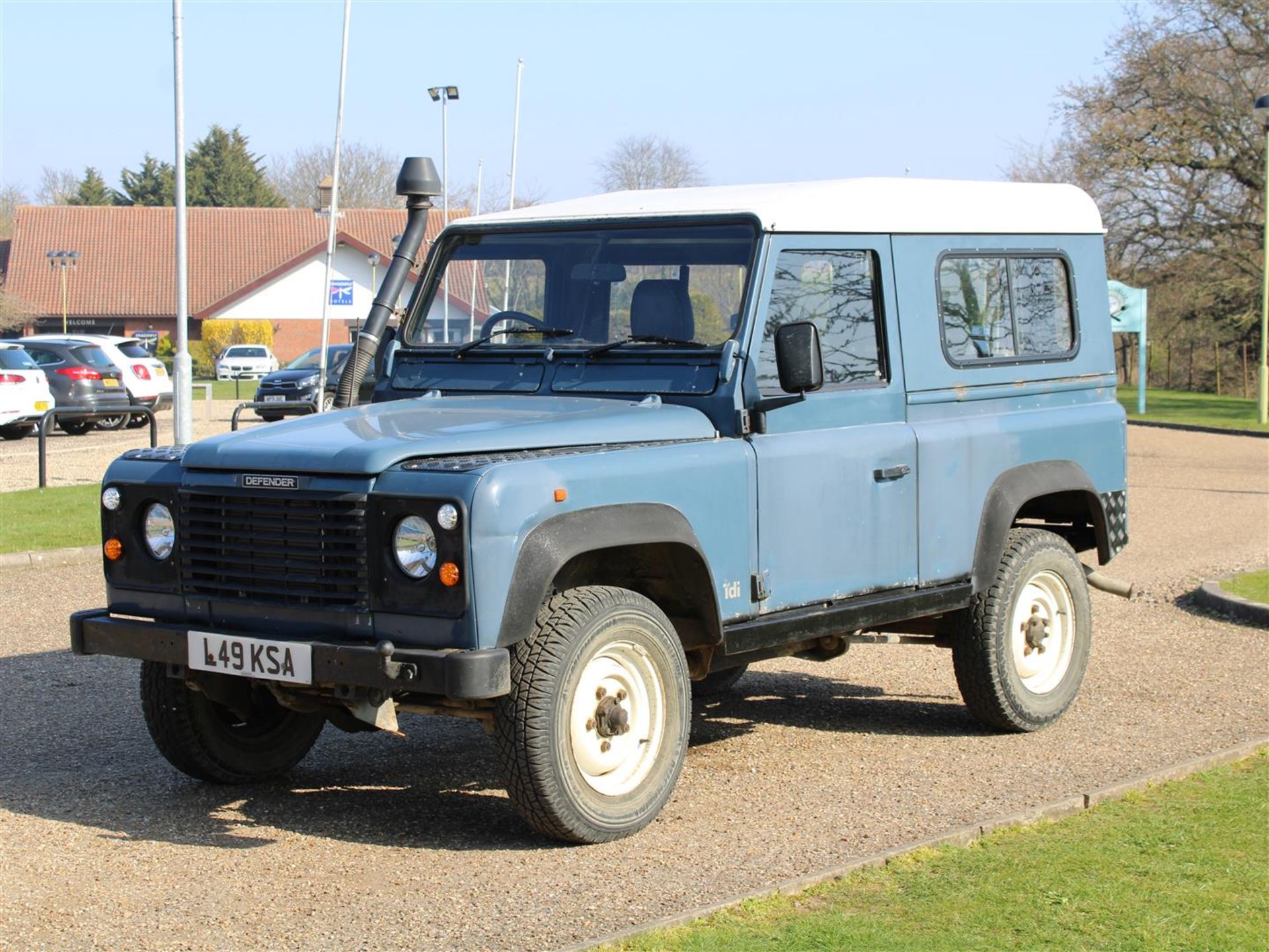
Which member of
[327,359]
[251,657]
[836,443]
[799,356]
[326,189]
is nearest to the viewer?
[251,657]

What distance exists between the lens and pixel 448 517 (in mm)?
5273

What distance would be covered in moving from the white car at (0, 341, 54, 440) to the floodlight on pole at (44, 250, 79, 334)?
41438 mm

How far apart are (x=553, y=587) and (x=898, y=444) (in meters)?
1.78

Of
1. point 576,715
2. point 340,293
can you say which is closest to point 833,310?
point 576,715

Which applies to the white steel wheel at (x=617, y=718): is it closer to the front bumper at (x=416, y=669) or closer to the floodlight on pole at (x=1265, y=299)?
the front bumper at (x=416, y=669)

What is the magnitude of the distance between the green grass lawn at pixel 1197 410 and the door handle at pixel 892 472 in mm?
24666

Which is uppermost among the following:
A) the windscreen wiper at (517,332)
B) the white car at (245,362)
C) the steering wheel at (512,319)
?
the white car at (245,362)

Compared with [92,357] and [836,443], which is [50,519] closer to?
[836,443]

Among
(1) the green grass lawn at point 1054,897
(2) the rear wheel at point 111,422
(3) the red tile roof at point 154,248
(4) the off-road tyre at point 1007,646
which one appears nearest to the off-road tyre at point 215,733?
(1) the green grass lawn at point 1054,897

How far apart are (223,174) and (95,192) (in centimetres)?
682

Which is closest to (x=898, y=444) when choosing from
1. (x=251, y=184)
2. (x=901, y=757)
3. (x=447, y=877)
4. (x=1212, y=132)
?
(x=901, y=757)

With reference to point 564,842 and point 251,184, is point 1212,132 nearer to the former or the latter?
point 564,842

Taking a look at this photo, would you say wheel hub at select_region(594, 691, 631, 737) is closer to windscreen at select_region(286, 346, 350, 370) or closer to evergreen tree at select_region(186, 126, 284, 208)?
windscreen at select_region(286, 346, 350, 370)

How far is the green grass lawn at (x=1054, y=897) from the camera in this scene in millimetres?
4734
